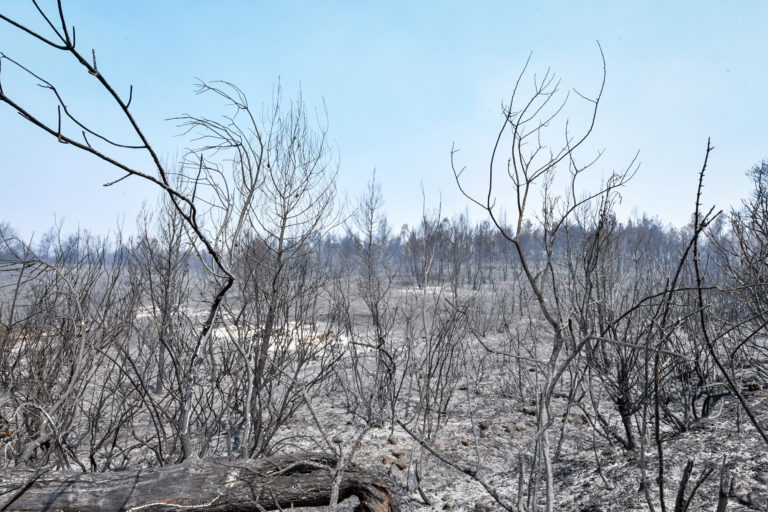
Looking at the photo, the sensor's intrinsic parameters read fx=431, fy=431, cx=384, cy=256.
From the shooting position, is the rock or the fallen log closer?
the fallen log

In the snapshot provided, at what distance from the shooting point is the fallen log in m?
2.14

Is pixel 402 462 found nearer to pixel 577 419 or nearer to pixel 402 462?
pixel 402 462

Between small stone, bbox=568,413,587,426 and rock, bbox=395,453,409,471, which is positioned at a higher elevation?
small stone, bbox=568,413,587,426

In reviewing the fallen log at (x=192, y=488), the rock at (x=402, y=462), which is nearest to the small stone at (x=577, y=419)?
the rock at (x=402, y=462)

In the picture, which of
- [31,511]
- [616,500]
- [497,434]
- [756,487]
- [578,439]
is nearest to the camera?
[31,511]

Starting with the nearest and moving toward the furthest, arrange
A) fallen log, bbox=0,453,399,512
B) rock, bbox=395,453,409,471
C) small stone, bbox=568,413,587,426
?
fallen log, bbox=0,453,399,512 → rock, bbox=395,453,409,471 → small stone, bbox=568,413,587,426

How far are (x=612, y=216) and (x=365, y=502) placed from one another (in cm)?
346

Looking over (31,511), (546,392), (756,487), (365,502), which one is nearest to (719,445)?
(756,487)

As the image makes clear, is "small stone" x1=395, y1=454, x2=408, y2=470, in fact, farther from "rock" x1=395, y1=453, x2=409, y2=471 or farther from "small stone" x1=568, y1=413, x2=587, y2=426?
"small stone" x1=568, y1=413, x2=587, y2=426

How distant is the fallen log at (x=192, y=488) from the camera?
214cm

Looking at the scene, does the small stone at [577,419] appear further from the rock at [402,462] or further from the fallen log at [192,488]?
the fallen log at [192,488]

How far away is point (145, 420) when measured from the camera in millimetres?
6434

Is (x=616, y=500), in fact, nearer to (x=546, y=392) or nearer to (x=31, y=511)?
(x=546, y=392)

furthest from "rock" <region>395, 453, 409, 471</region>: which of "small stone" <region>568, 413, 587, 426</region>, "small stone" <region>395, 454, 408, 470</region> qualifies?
"small stone" <region>568, 413, 587, 426</region>
